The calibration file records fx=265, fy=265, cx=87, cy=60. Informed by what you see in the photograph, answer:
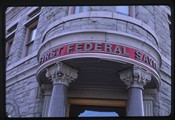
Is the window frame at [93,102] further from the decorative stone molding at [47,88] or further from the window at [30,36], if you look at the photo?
the window at [30,36]

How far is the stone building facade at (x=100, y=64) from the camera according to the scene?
4.64m

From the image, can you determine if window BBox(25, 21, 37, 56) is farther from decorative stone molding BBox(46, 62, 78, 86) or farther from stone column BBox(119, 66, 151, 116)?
stone column BBox(119, 66, 151, 116)

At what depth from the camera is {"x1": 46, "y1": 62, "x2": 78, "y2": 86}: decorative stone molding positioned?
4961 millimetres

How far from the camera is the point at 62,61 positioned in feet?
16.0

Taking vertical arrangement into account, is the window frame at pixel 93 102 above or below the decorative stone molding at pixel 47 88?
below

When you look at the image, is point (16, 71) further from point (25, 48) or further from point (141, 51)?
point (141, 51)

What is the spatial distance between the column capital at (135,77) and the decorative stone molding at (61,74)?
0.94 m

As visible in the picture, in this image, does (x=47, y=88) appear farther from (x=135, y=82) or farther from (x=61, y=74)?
(x=135, y=82)

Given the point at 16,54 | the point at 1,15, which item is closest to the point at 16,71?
the point at 16,54

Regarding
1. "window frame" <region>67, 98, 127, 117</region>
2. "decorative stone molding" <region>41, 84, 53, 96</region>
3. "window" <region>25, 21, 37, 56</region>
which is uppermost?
"window" <region>25, 21, 37, 56</region>

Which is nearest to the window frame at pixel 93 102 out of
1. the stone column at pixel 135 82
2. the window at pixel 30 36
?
the stone column at pixel 135 82

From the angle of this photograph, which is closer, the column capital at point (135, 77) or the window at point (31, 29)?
the column capital at point (135, 77)

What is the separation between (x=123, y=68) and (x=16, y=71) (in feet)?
9.24

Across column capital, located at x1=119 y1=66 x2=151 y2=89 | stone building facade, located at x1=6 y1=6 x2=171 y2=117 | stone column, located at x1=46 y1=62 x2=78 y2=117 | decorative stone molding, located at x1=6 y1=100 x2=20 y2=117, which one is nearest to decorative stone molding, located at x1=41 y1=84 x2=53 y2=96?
stone building facade, located at x1=6 y1=6 x2=171 y2=117
